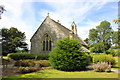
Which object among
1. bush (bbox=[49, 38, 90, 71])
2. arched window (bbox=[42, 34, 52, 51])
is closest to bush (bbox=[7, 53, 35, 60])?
arched window (bbox=[42, 34, 52, 51])

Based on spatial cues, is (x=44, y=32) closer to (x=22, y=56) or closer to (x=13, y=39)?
(x=22, y=56)

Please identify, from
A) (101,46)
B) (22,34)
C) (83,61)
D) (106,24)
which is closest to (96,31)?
(106,24)

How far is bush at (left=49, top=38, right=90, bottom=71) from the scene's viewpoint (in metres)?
13.4

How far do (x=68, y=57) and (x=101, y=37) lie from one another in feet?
174

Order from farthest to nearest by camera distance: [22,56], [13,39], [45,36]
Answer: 1. [13,39]
2. [45,36]
3. [22,56]

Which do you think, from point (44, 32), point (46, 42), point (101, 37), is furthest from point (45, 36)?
point (101, 37)

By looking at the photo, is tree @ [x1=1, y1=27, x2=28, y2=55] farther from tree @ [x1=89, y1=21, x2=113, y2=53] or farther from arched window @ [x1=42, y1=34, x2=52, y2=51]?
tree @ [x1=89, y1=21, x2=113, y2=53]

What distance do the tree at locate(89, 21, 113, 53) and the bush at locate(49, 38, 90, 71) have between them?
46.4 m

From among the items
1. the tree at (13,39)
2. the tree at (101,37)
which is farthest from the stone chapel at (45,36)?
the tree at (101,37)

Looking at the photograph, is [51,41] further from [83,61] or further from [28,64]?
[83,61]

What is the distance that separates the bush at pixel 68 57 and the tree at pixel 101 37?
46396 mm

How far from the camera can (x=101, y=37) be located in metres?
61.7

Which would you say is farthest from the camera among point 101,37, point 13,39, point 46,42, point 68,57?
point 101,37

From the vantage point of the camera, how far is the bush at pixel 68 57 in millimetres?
13391
